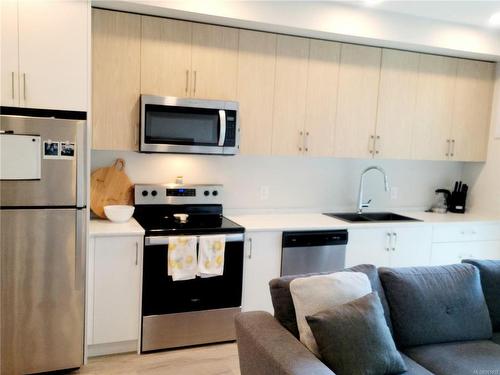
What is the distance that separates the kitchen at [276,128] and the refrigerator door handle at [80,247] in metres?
0.08

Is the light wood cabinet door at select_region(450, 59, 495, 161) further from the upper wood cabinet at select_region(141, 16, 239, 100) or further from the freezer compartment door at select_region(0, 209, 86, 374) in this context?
the freezer compartment door at select_region(0, 209, 86, 374)

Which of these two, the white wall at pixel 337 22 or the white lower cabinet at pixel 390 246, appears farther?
the white lower cabinet at pixel 390 246

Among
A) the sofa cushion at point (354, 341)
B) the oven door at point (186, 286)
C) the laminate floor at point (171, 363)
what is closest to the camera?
the sofa cushion at point (354, 341)

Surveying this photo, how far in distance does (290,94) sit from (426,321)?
2071mm

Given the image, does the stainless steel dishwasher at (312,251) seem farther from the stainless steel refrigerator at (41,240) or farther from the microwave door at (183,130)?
the stainless steel refrigerator at (41,240)

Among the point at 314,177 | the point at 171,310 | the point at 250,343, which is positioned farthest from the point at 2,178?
the point at 314,177

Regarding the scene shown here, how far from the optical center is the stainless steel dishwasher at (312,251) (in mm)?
3320

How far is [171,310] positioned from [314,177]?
6.07 feet

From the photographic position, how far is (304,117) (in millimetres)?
3629

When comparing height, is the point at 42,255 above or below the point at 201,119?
below

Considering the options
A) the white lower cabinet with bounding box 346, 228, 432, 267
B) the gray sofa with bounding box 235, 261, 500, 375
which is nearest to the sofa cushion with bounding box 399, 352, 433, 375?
the gray sofa with bounding box 235, 261, 500, 375

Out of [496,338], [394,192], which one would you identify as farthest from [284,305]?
[394,192]

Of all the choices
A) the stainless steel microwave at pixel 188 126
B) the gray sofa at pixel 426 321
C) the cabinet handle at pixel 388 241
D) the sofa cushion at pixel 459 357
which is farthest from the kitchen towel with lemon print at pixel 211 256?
the cabinet handle at pixel 388 241

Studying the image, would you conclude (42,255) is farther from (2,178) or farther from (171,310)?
(171,310)
